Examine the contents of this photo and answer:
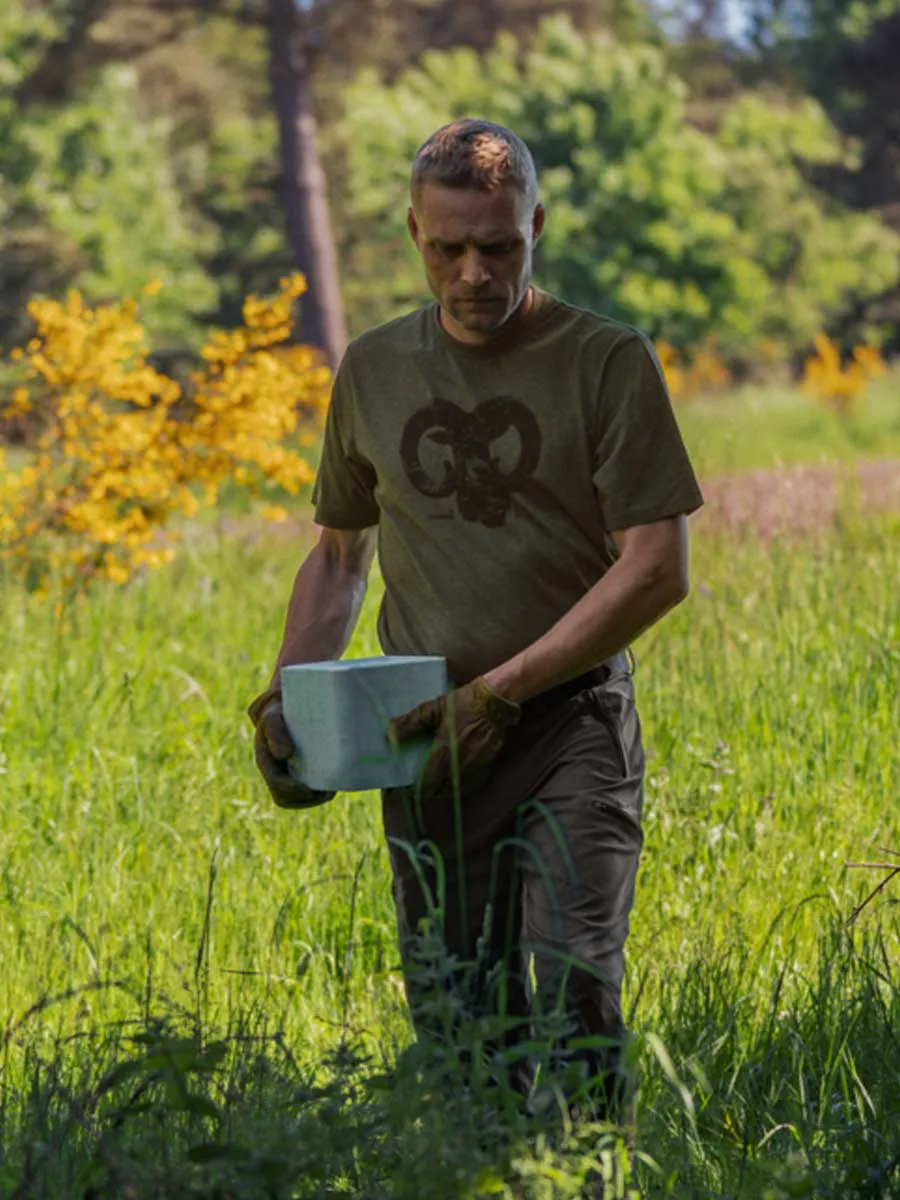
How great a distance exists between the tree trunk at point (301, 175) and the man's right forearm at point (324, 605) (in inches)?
763

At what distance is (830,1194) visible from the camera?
8.73ft

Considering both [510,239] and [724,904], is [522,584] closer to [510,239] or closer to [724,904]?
[510,239]

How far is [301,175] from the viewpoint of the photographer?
2288cm

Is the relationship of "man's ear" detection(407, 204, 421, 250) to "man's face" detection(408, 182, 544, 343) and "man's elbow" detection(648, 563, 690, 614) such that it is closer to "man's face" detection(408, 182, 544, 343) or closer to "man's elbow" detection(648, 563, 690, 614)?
"man's face" detection(408, 182, 544, 343)

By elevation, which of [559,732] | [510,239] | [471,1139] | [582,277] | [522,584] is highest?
[582,277]

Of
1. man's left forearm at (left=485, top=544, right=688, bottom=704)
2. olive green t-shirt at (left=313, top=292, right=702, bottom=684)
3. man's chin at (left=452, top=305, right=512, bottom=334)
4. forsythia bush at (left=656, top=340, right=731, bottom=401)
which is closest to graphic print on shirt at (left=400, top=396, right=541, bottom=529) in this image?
olive green t-shirt at (left=313, top=292, right=702, bottom=684)

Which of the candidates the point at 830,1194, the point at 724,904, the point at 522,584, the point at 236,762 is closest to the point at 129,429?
the point at 236,762

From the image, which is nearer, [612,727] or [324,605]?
[612,727]

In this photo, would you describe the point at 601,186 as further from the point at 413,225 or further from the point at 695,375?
the point at 413,225

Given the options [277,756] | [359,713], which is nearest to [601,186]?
[277,756]

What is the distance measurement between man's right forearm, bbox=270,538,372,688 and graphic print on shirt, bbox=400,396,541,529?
13.8 inches

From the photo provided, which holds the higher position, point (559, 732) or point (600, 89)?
point (600, 89)

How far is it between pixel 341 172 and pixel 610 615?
97.4 ft

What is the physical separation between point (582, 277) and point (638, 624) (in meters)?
26.4
